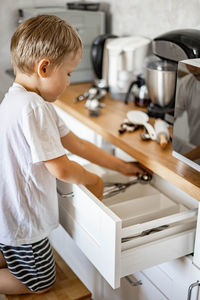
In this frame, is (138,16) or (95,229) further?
(138,16)

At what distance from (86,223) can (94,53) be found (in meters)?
1.02

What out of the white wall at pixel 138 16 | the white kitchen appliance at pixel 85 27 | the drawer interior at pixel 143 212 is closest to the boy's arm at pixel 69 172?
the drawer interior at pixel 143 212

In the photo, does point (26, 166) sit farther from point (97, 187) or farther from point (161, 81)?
point (161, 81)

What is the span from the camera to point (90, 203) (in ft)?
3.63

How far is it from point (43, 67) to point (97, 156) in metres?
0.46

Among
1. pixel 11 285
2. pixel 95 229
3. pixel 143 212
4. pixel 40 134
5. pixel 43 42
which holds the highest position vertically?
pixel 43 42

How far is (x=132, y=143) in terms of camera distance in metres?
1.37

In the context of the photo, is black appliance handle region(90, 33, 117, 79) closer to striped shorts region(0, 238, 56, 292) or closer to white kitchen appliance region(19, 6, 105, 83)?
white kitchen appliance region(19, 6, 105, 83)

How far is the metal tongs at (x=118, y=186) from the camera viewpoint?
145 centimetres

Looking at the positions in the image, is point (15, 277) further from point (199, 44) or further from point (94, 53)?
point (94, 53)

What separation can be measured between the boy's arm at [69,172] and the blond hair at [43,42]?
262mm

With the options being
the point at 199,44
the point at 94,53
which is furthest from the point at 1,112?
the point at 94,53

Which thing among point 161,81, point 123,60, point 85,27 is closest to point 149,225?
point 161,81

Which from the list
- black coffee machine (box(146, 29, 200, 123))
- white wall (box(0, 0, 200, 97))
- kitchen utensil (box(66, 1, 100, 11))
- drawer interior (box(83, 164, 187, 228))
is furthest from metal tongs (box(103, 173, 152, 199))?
kitchen utensil (box(66, 1, 100, 11))
